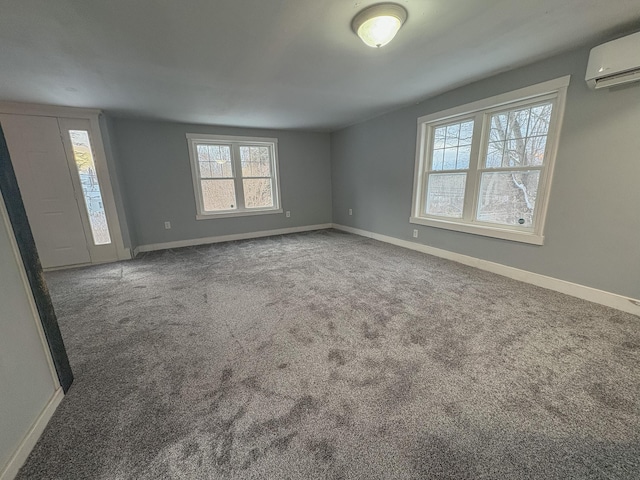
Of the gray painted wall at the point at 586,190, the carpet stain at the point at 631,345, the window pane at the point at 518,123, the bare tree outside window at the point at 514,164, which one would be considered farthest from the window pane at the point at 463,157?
the carpet stain at the point at 631,345

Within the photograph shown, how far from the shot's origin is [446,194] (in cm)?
366

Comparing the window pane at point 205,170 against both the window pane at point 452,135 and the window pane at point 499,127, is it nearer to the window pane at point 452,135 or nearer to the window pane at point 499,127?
the window pane at point 452,135

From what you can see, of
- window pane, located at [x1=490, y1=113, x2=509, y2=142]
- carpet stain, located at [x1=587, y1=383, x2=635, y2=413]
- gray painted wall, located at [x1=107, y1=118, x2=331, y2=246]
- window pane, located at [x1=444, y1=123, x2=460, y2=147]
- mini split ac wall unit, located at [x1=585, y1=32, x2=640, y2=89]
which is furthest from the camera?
gray painted wall, located at [x1=107, y1=118, x2=331, y2=246]

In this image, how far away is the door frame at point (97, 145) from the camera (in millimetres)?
3209

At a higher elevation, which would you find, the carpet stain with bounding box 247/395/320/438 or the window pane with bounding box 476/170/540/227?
the window pane with bounding box 476/170/540/227

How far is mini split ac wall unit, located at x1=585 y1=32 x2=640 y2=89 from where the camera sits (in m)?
1.84

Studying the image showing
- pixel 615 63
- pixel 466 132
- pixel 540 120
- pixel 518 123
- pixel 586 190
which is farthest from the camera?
pixel 466 132

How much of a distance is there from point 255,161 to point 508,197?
14.8 ft

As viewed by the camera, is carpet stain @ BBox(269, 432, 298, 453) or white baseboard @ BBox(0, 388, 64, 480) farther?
carpet stain @ BBox(269, 432, 298, 453)

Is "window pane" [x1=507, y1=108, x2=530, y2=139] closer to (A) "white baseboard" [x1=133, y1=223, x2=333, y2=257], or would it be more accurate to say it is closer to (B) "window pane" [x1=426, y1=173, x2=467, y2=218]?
(B) "window pane" [x1=426, y1=173, x2=467, y2=218]

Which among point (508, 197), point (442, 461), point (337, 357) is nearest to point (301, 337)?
point (337, 357)

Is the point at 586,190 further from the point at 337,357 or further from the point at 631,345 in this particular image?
the point at 337,357

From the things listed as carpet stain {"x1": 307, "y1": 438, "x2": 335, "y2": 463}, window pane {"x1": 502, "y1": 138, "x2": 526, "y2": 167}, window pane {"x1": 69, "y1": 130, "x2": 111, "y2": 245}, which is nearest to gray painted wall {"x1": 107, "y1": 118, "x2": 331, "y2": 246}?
window pane {"x1": 69, "y1": 130, "x2": 111, "y2": 245}

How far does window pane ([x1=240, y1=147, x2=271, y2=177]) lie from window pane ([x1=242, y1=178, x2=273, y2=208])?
0.14 meters
